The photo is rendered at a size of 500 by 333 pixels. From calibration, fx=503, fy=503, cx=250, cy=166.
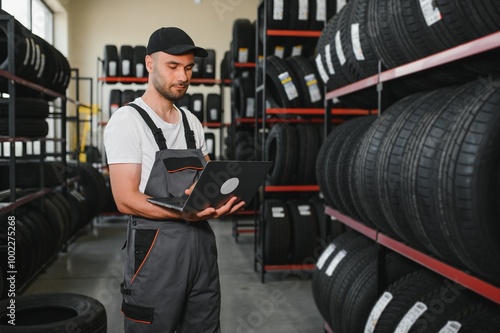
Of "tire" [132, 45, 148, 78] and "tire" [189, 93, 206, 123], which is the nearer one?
"tire" [132, 45, 148, 78]

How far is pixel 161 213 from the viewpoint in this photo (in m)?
2.05

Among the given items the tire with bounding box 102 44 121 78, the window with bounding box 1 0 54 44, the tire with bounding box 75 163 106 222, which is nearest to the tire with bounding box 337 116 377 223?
the tire with bounding box 75 163 106 222

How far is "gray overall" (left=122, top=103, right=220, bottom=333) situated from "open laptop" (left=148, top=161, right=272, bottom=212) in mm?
113

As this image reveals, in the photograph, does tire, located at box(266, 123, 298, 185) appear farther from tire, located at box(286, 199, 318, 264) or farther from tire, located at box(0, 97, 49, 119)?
tire, located at box(0, 97, 49, 119)

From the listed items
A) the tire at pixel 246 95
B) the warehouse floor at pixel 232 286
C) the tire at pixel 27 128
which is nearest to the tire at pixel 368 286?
the warehouse floor at pixel 232 286

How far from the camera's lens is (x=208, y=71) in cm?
912

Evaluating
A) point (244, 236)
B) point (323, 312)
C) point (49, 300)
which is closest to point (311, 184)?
point (323, 312)

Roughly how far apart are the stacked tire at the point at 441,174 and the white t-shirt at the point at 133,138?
959 millimetres

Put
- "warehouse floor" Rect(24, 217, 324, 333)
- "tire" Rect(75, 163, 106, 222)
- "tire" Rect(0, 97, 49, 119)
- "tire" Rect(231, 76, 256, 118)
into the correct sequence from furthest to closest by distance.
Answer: "tire" Rect(75, 163, 106, 222), "tire" Rect(231, 76, 256, 118), "tire" Rect(0, 97, 49, 119), "warehouse floor" Rect(24, 217, 324, 333)

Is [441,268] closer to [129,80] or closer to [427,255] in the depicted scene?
[427,255]

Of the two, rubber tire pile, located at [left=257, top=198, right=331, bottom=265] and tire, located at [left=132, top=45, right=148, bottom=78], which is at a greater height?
tire, located at [left=132, top=45, right=148, bottom=78]

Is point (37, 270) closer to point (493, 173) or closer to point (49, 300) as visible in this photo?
point (49, 300)

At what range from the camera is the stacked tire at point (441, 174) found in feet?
5.32

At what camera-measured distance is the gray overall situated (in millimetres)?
2068
